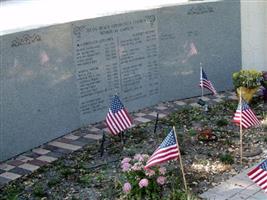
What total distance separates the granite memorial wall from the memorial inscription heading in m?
0.02

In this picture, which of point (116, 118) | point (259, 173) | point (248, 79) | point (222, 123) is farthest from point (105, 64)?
point (259, 173)

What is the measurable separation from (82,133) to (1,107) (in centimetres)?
224

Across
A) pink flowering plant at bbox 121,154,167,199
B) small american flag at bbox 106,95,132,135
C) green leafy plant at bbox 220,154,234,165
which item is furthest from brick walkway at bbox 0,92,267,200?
small american flag at bbox 106,95,132,135

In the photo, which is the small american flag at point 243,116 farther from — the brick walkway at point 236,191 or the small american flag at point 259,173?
the small american flag at point 259,173

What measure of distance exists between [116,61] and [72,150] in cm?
298

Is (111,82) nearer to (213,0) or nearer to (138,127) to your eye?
(138,127)

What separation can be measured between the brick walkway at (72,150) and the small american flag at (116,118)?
113cm

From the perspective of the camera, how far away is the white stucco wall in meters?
15.8

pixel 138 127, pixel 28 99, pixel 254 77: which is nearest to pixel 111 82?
pixel 138 127

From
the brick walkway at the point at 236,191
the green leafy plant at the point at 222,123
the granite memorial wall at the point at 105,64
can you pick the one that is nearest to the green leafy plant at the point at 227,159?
the brick walkway at the point at 236,191

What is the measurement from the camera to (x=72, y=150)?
1140 centimetres

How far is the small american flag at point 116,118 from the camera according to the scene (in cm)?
1080

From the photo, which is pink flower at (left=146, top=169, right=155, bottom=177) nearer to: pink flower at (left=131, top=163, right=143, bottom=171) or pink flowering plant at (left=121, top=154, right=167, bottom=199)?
pink flowering plant at (left=121, top=154, right=167, bottom=199)

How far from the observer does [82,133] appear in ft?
41.0
